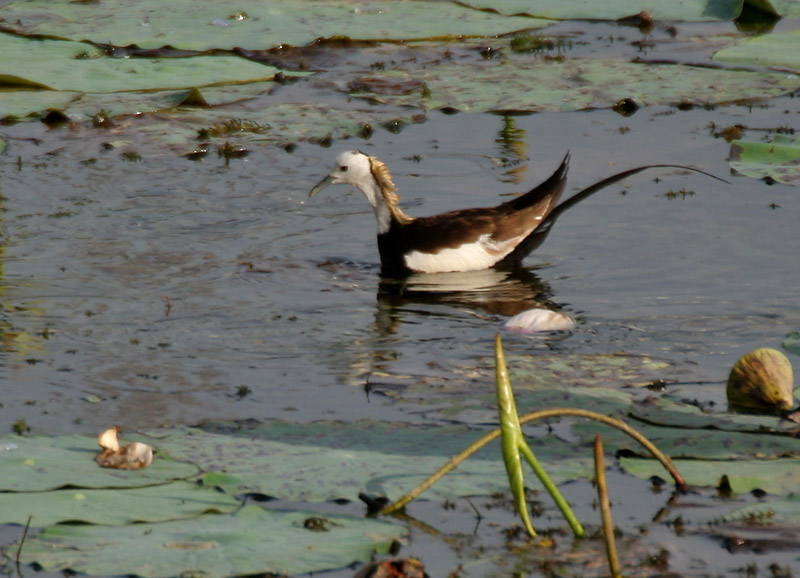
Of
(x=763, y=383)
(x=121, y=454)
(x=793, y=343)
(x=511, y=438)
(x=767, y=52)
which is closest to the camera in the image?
(x=511, y=438)

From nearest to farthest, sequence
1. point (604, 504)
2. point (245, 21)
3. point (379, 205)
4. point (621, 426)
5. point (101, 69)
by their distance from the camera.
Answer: point (604, 504)
point (621, 426)
point (379, 205)
point (101, 69)
point (245, 21)

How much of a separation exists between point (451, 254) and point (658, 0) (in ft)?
22.8

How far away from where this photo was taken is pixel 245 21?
12.4 m

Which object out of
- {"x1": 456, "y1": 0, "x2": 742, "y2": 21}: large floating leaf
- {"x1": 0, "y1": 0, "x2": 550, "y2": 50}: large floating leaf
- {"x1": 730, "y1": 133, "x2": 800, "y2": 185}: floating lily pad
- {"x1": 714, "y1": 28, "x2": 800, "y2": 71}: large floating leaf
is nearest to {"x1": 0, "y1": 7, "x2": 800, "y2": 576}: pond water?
{"x1": 730, "y1": 133, "x2": 800, "y2": 185}: floating lily pad

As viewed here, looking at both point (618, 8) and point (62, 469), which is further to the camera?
point (618, 8)

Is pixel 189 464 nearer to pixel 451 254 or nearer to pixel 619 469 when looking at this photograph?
pixel 619 469

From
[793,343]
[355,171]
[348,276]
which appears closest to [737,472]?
[793,343]

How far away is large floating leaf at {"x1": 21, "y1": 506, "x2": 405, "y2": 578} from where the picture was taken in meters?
3.65

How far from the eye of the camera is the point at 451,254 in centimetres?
777

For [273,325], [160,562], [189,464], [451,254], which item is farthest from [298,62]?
[160,562]

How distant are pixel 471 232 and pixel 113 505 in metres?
4.04

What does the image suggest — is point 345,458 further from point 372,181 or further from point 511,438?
point 372,181

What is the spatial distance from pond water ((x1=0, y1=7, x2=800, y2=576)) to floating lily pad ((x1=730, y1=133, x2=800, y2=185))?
122 millimetres

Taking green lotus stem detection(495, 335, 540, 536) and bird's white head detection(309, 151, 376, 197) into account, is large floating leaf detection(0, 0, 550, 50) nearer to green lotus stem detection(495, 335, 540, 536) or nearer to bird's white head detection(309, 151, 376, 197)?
bird's white head detection(309, 151, 376, 197)
